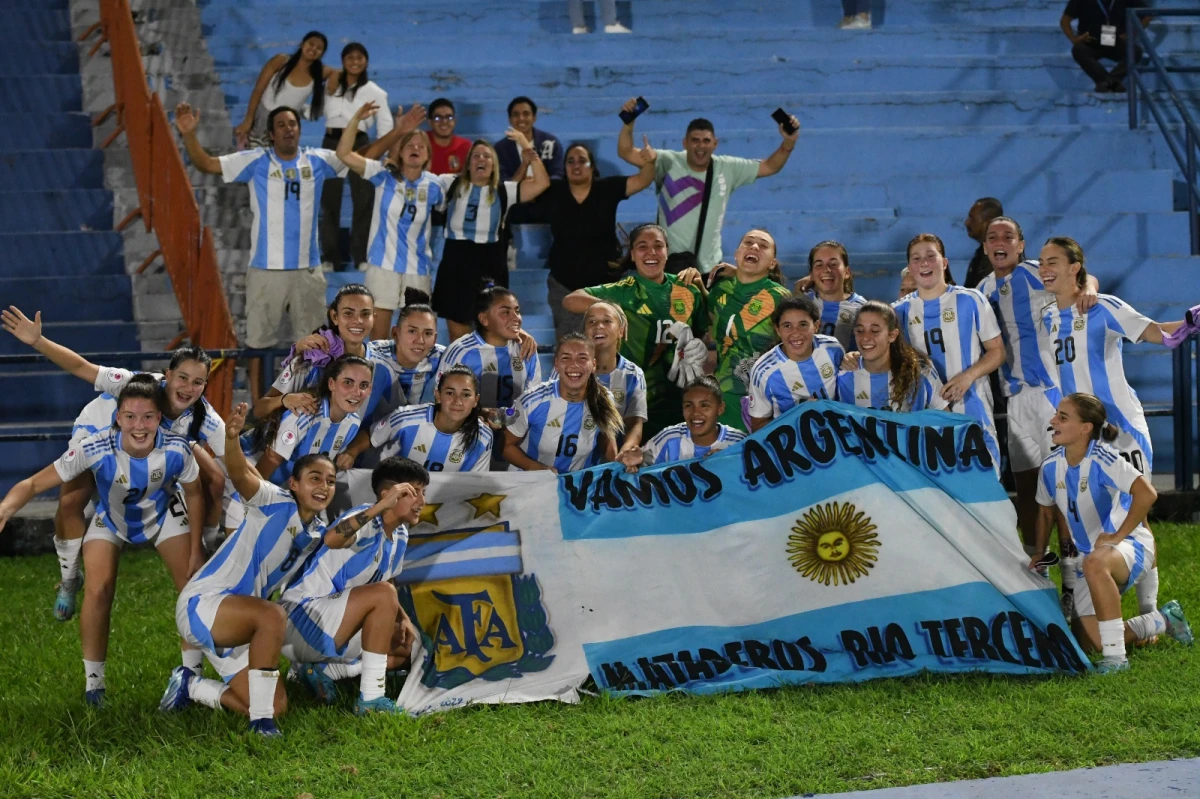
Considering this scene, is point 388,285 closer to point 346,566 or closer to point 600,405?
point 600,405

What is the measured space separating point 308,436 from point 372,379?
0.42m

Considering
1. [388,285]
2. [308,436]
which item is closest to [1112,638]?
[308,436]

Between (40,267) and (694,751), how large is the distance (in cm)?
933

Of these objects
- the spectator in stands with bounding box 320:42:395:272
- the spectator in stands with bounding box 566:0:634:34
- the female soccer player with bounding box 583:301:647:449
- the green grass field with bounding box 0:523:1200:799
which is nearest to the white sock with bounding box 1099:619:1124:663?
the green grass field with bounding box 0:523:1200:799

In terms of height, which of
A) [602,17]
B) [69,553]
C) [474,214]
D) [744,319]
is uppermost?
[602,17]

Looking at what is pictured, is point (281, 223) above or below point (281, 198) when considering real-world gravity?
below

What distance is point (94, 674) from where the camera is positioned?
6457mm

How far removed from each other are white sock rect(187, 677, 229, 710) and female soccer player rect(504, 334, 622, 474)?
6.06 feet

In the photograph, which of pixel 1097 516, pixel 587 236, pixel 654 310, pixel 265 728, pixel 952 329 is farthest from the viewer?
pixel 587 236

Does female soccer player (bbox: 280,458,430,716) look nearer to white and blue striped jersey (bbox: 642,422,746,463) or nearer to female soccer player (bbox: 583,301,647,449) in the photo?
white and blue striped jersey (bbox: 642,422,746,463)

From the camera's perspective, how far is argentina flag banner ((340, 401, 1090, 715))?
6379mm

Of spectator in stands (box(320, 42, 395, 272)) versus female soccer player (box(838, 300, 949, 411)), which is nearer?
female soccer player (box(838, 300, 949, 411))

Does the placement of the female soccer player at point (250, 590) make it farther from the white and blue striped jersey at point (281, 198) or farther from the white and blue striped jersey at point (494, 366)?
the white and blue striped jersey at point (281, 198)

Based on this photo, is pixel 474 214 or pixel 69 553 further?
pixel 474 214
